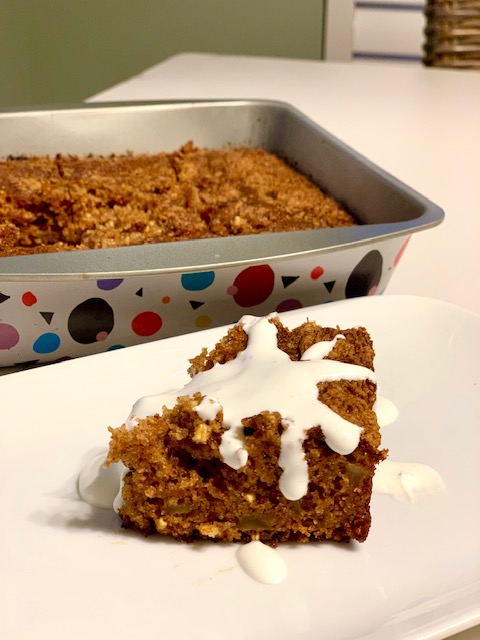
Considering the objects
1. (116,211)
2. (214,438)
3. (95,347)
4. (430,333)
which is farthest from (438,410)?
(116,211)

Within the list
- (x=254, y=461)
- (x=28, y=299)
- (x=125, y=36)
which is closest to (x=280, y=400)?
(x=254, y=461)

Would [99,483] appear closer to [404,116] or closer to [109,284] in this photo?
[109,284]

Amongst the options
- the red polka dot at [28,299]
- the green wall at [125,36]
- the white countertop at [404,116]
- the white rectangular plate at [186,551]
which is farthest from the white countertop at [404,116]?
the green wall at [125,36]

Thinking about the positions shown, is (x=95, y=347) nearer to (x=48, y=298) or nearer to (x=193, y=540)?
(x=48, y=298)

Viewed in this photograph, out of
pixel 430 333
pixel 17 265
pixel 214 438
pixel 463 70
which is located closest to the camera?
pixel 214 438

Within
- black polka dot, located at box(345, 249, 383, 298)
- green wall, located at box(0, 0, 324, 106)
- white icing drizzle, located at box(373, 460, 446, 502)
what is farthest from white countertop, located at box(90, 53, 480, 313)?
green wall, located at box(0, 0, 324, 106)

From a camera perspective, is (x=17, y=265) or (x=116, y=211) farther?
(x=116, y=211)

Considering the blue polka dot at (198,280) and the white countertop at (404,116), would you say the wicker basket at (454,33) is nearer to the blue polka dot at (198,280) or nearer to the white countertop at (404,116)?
the white countertop at (404,116)
